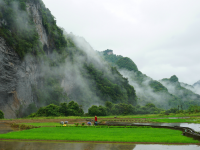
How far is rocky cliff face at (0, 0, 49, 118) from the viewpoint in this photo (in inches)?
1662

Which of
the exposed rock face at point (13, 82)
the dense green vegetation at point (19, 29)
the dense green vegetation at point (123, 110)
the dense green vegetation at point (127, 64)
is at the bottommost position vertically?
the dense green vegetation at point (123, 110)

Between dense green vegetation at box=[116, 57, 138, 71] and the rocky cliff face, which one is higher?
dense green vegetation at box=[116, 57, 138, 71]

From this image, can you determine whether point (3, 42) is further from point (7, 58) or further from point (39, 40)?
point (39, 40)

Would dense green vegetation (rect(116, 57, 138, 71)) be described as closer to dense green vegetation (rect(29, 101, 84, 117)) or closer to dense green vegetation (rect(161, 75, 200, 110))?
dense green vegetation (rect(161, 75, 200, 110))

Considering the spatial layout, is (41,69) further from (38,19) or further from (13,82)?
(38,19)

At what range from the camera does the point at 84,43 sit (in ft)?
346

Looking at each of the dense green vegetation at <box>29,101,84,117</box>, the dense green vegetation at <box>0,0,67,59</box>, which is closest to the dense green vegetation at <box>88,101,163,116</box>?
the dense green vegetation at <box>29,101,84,117</box>

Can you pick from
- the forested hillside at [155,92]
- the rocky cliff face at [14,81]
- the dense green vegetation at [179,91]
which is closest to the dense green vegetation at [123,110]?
the rocky cliff face at [14,81]

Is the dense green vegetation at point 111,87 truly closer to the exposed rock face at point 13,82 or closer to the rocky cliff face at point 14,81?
the rocky cliff face at point 14,81

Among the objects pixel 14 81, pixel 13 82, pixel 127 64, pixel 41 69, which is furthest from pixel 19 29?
pixel 127 64

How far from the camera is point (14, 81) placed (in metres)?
44.9

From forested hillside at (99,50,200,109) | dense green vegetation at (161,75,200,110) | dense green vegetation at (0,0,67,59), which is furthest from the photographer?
dense green vegetation at (161,75,200,110)

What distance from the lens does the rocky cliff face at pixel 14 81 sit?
1662 inches

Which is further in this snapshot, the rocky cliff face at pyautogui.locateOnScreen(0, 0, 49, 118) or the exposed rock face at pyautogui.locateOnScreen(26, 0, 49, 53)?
the exposed rock face at pyautogui.locateOnScreen(26, 0, 49, 53)
